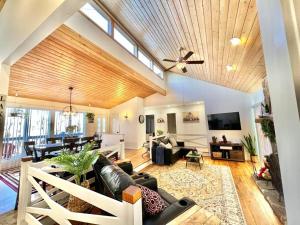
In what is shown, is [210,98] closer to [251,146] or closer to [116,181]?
[251,146]

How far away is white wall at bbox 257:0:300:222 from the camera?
455mm

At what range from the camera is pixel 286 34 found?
46 centimetres

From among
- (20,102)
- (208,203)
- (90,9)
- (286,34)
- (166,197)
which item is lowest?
(208,203)

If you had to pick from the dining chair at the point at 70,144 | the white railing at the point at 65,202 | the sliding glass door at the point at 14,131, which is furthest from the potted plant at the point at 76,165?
the sliding glass door at the point at 14,131

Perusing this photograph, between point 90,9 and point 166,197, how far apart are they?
14.1 ft

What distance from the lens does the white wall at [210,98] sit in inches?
223

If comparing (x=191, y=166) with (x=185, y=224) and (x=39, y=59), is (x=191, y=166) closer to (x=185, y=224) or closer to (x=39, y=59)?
(x=185, y=224)

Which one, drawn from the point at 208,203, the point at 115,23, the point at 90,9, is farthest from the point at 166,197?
the point at 115,23

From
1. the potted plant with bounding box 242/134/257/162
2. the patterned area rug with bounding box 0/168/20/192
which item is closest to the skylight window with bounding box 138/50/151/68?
the potted plant with bounding box 242/134/257/162

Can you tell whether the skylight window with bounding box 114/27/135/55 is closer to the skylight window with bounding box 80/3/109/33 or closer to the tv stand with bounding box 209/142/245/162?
the skylight window with bounding box 80/3/109/33

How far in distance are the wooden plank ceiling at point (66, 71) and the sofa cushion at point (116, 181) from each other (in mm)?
2727

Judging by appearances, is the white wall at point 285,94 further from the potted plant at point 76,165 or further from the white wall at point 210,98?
the white wall at point 210,98

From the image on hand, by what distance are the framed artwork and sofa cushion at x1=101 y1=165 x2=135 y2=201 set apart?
5.80 meters

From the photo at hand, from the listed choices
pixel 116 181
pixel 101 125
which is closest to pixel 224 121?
pixel 116 181
